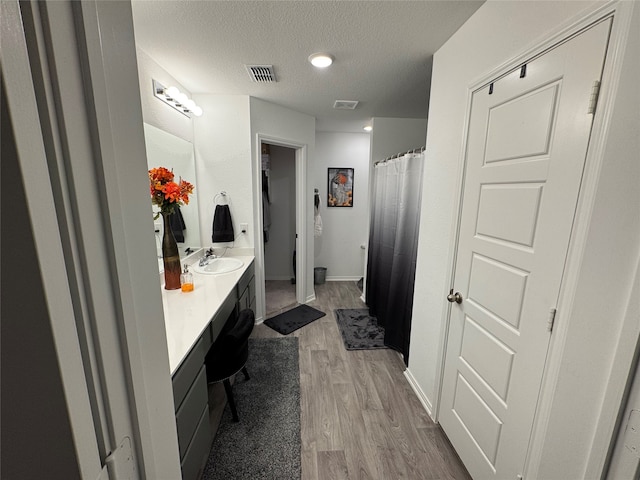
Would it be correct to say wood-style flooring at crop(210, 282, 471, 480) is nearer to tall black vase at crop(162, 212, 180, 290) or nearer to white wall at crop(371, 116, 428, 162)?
tall black vase at crop(162, 212, 180, 290)

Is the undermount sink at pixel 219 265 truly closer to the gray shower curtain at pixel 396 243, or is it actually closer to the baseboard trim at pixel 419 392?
the gray shower curtain at pixel 396 243

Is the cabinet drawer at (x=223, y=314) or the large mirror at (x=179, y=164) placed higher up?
the large mirror at (x=179, y=164)

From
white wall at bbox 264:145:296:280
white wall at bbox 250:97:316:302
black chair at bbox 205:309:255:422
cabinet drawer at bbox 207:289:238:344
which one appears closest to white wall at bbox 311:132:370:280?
white wall at bbox 264:145:296:280

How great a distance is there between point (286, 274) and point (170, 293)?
2674 mm

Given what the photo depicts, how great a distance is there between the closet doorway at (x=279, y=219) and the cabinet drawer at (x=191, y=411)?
237 centimetres

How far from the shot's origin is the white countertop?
1211mm

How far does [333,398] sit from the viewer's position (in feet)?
6.43

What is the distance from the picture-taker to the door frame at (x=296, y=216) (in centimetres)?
280

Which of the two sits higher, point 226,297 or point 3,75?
point 3,75

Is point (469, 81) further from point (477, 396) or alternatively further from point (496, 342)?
point (477, 396)

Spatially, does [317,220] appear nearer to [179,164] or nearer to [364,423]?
[179,164]

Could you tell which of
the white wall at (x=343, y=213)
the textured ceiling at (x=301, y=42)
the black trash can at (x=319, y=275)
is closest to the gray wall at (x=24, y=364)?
the textured ceiling at (x=301, y=42)

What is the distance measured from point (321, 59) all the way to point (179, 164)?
58.9 inches

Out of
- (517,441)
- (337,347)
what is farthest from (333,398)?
(517,441)
